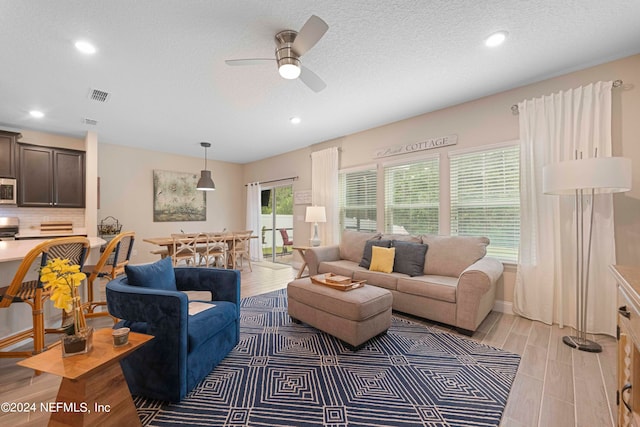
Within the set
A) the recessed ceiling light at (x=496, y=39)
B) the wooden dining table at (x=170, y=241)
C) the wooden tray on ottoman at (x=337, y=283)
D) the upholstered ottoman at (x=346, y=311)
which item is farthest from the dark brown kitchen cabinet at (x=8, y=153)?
the recessed ceiling light at (x=496, y=39)

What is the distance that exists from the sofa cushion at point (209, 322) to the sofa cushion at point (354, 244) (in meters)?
2.27

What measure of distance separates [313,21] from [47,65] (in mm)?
2796

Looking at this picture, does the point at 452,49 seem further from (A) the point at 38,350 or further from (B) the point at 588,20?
(A) the point at 38,350

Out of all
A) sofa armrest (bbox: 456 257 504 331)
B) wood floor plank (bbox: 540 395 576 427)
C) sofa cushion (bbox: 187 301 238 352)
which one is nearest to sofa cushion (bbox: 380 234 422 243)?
sofa armrest (bbox: 456 257 504 331)

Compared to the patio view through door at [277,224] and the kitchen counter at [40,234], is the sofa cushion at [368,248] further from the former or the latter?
the kitchen counter at [40,234]

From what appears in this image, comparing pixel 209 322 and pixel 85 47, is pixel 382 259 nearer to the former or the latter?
pixel 209 322

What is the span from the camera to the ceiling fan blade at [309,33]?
176 centimetres

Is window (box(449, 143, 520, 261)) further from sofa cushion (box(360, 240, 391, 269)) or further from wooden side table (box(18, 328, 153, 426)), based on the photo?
wooden side table (box(18, 328, 153, 426))

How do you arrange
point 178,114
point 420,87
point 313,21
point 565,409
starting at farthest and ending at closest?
1. point 178,114
2. point 420,87
3. point 313,21
4. point 565,409

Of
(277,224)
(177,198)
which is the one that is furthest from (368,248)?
(177,198)

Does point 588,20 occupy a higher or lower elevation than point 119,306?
higher

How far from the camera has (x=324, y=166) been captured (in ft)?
17.5

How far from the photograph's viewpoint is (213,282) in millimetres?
2350

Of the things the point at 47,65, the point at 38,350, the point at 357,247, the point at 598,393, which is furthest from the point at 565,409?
the point at 47,65
